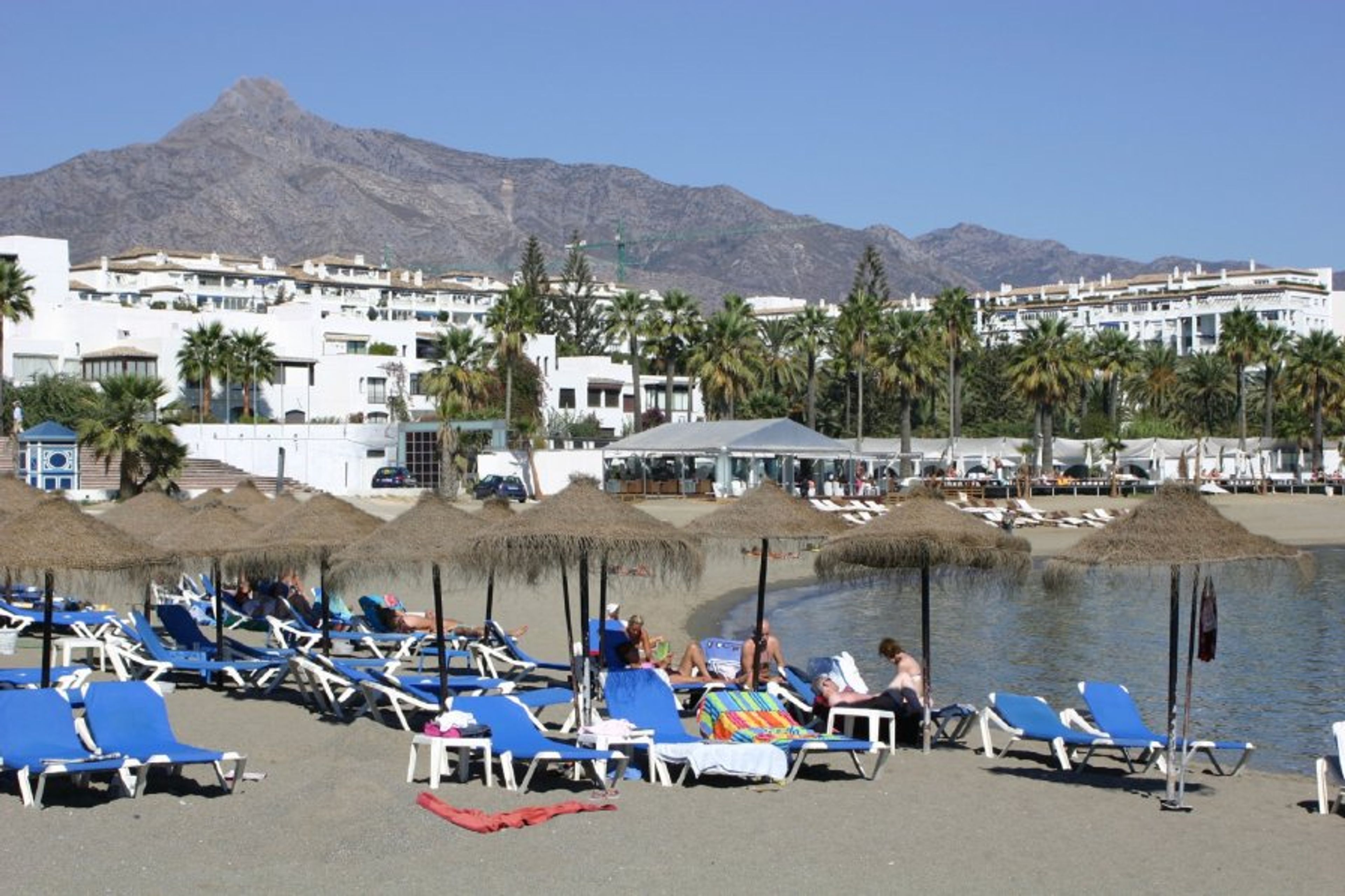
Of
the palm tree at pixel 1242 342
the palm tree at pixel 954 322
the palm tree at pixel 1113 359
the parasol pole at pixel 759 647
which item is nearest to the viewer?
the parasol pole at pixel 759 647

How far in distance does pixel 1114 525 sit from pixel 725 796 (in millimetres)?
3441

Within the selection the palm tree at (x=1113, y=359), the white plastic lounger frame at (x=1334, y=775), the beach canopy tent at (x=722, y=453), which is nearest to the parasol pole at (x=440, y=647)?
the white plastic lounger frame at (x=1334, y=775)

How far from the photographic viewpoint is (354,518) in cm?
1552

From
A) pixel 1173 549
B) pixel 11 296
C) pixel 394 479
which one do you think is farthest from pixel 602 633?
pixel 11 296

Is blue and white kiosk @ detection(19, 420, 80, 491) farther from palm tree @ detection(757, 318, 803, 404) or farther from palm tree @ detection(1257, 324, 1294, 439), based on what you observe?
palm tree @ detection(1257, 324, 1294, 439)

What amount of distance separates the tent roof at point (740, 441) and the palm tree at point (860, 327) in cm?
972

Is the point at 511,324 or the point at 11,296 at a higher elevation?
the point at 11,296

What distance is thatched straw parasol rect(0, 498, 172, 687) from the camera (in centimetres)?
1255

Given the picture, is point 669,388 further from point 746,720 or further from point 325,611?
point 746,720

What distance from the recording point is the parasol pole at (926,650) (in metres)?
12.9

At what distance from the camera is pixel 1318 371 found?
6781 centimetres

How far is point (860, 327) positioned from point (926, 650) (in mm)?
55872

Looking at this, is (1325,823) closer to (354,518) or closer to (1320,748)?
(1320,748)

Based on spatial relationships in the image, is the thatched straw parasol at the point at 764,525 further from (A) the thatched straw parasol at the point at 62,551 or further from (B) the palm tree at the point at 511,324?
(B) the palm tree at the point at 511,324
